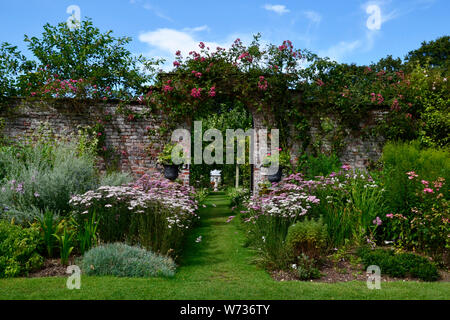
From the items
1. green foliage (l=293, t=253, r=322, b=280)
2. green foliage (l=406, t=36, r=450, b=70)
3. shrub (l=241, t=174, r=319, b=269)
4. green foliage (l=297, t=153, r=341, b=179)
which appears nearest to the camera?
green foliage (l=293, t=253, r=322, b=280)

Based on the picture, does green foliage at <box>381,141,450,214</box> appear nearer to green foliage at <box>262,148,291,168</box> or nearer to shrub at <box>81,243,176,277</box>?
green foliage at <box>262,148,291,168</box>

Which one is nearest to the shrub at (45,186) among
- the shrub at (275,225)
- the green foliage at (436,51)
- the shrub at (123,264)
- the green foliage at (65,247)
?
the green foliage at (65,247)

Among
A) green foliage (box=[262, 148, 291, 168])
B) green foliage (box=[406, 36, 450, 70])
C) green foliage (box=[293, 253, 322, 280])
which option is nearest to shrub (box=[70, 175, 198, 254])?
green foliage (box=[293, 253, 322, 280])

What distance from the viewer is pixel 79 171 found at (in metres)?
6.58

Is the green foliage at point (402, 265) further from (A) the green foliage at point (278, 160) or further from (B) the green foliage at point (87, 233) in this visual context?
(A) the green foliage at point (278, 160)

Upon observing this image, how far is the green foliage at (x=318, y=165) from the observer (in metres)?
8.59

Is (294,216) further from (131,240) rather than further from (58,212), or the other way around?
(58,212)

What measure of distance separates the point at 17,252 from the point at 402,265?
5.19m

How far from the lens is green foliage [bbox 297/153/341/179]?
8594mm

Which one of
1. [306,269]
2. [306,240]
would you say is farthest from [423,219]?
[306,269]

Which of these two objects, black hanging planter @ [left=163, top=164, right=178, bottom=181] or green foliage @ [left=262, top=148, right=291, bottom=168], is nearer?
black hanging planter @ [left=163, top=164, right=178, bottom=181]

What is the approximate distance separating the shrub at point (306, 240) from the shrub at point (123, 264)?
1718 millimetres

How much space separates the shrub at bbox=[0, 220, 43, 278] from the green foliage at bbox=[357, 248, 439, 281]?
183 inches
